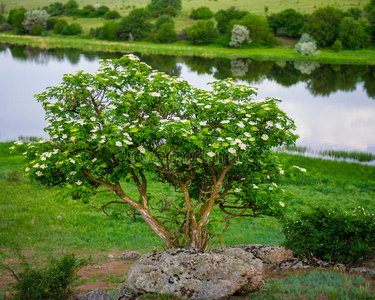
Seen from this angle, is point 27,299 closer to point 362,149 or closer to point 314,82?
point 362,149

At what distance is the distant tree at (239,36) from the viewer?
100375 mm

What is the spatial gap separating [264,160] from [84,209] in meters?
11.0

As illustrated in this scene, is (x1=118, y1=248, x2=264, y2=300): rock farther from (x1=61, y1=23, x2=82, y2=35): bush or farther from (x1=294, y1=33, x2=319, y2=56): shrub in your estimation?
(x1=61, y1=23, x2=82, y2=35): bush

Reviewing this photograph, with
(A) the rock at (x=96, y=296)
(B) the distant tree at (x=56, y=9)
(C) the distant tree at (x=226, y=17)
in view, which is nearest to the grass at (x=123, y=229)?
(A) the rock at (x=96, y=296)

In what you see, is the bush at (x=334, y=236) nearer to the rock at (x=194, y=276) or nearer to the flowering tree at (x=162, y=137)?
the flowering tree at (x=162, y=137)

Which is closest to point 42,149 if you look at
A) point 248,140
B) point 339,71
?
point 248,140

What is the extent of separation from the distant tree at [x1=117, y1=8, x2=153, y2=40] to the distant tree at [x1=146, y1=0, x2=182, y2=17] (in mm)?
30645

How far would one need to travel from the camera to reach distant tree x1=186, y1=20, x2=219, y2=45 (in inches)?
4166

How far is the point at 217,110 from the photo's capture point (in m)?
8.69

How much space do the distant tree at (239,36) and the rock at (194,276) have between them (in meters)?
98.9

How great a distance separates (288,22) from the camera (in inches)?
4417

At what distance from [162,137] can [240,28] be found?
97182 mm

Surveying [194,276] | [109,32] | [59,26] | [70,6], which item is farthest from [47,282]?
[70,6]

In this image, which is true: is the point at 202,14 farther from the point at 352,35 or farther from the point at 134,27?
the point at 352,35
